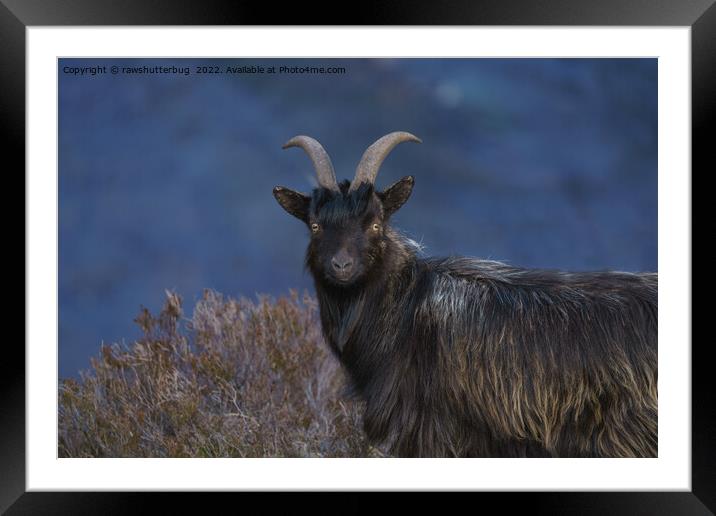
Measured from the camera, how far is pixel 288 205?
6383mm

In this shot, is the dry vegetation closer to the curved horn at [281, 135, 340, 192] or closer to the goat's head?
the goat's head

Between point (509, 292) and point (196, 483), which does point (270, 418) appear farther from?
point (509, 292)

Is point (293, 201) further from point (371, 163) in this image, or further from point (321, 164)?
point (371, 163)

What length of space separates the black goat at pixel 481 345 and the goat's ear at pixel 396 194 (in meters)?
0.04

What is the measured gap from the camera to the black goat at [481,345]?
18.9 feet

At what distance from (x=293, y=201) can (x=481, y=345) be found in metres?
1.88

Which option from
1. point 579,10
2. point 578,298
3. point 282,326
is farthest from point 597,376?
point 282,326

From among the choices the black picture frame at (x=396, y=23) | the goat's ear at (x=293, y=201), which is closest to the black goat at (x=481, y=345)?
the goat's ear at (x=293, y=201)

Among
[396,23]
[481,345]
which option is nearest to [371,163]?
[396,23]

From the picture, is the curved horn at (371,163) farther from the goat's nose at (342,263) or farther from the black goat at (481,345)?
the goat's nose at (342,263)

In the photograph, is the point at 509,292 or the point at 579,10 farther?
the point at 509,292

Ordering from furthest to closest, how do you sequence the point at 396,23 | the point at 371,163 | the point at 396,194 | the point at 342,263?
the point at 396,194 → the point at 371,163 → the point at 342,263 → the point at 396,23

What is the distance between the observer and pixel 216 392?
777 centimetres

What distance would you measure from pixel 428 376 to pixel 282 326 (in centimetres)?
320
